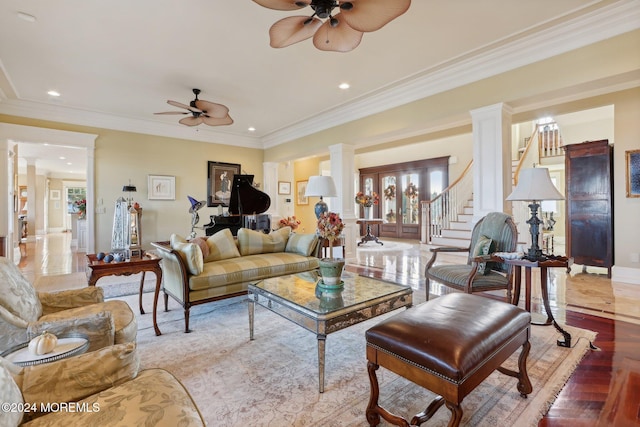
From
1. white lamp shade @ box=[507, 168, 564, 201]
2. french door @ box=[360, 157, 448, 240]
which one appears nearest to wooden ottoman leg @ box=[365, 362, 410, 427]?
white lamp shade @ box=[507, 168, 564, 201]

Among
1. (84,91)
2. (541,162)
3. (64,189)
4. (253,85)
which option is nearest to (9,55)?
(84,91)

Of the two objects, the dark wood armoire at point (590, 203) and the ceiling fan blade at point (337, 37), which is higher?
the ceiling fan blade at point (337, 37)

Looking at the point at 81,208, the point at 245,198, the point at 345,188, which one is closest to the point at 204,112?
the point at 245,198

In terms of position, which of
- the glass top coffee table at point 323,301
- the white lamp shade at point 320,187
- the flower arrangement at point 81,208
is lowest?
the glass top coffee table at point 323,301

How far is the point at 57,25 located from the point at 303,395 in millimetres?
4107

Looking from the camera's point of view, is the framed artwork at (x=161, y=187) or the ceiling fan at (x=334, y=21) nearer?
the ceiling fan at (x=334, y=21)

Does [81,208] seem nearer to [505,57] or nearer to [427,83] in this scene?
[427,83]

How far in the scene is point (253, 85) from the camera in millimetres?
4590

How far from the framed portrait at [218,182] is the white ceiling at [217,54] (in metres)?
1.93

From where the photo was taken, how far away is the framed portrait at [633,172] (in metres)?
4.06

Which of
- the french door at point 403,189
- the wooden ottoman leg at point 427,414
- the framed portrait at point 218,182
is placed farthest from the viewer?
the french door at point 403,189

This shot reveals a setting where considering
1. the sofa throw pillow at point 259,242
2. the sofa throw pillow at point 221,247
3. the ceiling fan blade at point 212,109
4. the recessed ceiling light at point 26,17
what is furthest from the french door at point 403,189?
the recessed ceiling light at point 26,17

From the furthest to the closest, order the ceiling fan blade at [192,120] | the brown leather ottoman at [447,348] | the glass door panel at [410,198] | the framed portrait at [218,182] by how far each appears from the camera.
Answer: the glass door panel at [410,198]
the framed portrait at [218,182]
the ceiling fan blade at [192,120]
the brown leather ottoman at [447,348]

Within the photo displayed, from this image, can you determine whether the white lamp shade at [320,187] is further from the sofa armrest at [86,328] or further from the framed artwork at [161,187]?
the framed artwork at [161,187]
